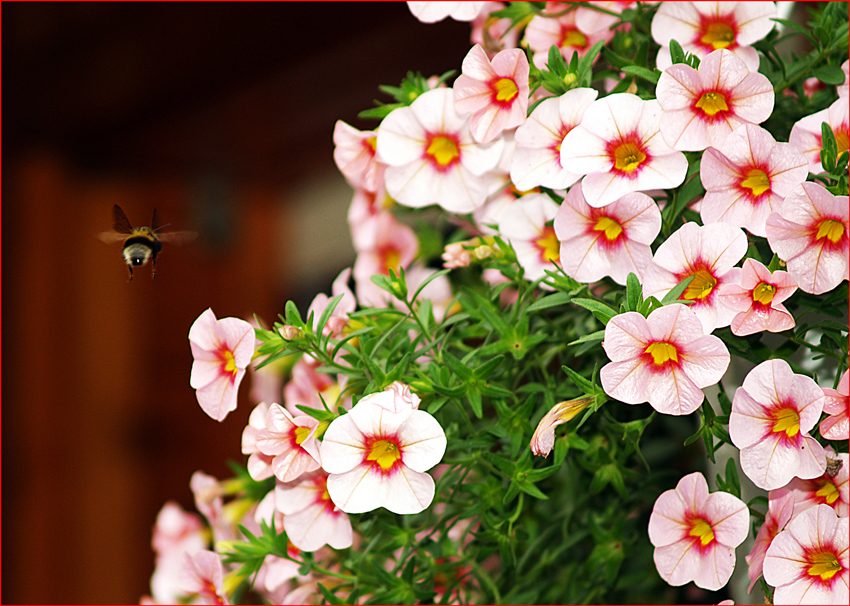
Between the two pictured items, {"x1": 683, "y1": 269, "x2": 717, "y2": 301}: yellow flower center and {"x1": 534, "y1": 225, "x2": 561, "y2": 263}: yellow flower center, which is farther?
{"x1": 534, "y1": 225, "x2": 561, "y2": 263}: yellow flower center

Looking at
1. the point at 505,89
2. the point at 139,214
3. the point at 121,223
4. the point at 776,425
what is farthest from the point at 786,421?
the point at 139,214

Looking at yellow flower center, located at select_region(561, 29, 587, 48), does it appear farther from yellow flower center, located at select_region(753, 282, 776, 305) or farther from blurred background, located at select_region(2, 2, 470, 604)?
blurred background, located at select_region(2, 2, 470, 604)

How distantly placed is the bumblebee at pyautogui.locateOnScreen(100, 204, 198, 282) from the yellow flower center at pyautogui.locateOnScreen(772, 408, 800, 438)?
1.35ft

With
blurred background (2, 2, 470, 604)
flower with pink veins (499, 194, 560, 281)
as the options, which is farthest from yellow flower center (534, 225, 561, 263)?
blurred background (2, 2, 470, 604)

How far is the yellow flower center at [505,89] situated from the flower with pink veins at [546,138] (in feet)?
0.08

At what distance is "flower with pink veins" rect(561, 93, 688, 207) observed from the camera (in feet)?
1.40

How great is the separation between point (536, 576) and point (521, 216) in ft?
0.93

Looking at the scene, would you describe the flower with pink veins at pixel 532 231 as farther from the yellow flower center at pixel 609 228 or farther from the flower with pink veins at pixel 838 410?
the flower with pink veins at pixel 838 410

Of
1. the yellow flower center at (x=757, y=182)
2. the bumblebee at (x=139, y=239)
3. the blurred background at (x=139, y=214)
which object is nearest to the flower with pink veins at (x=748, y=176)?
the yellow flower center at (x=757, y=182)

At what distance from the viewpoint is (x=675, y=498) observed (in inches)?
17.1

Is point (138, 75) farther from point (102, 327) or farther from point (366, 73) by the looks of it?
point (102, 327)

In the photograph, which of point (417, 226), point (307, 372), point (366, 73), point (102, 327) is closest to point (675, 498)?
point (307, 372)

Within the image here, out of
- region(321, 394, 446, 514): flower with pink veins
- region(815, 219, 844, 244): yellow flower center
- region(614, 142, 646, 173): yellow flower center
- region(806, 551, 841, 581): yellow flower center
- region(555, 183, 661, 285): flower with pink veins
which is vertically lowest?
region(806, 551, 841, 581): yellow flower center

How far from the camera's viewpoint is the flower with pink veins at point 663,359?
38 cm
